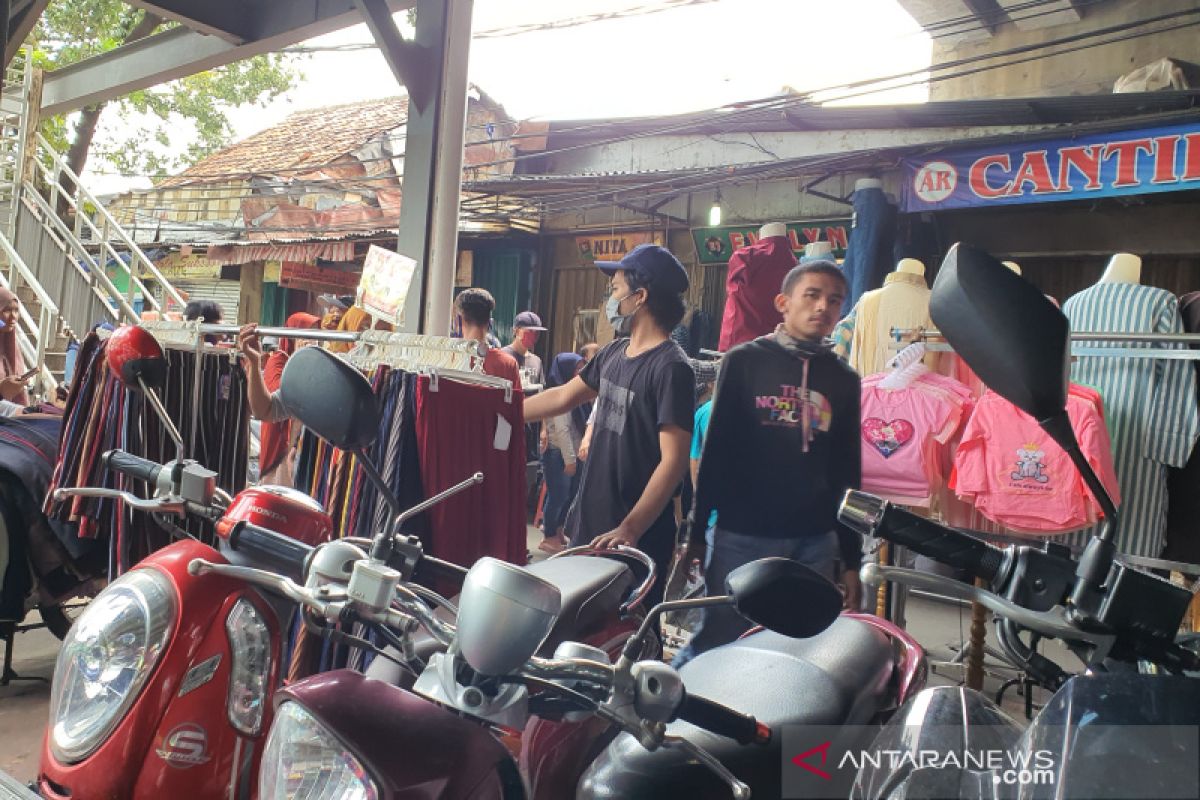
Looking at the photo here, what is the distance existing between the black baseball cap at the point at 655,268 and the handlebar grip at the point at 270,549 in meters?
1.87

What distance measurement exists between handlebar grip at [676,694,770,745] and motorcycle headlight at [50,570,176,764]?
1.02 meters

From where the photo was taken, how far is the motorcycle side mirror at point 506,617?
1.01 m

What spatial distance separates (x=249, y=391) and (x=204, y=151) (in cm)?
1930

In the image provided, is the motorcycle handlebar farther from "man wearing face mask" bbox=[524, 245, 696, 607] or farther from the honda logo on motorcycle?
"man wearing face mask" bbox=[524, 245, 696, 607]

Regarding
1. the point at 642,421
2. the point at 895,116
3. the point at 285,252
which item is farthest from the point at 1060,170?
the point at 285,252

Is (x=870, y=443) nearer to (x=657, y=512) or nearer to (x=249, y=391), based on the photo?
(x=657, y=512)

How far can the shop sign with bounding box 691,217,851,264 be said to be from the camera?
9.66 meters

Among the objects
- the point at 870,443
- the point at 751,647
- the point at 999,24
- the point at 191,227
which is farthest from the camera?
the point at 191,227

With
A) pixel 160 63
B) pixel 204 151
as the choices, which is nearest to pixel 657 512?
pixel 160 63

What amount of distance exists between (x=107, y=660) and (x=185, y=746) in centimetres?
21

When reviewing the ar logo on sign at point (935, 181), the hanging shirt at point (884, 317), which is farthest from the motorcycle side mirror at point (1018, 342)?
the ar logo on sign at point (935, 181)

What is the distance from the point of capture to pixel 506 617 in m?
1.01

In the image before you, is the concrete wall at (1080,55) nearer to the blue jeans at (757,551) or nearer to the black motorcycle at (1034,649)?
the blue jeans at (757,551)

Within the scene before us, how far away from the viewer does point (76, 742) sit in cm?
165
